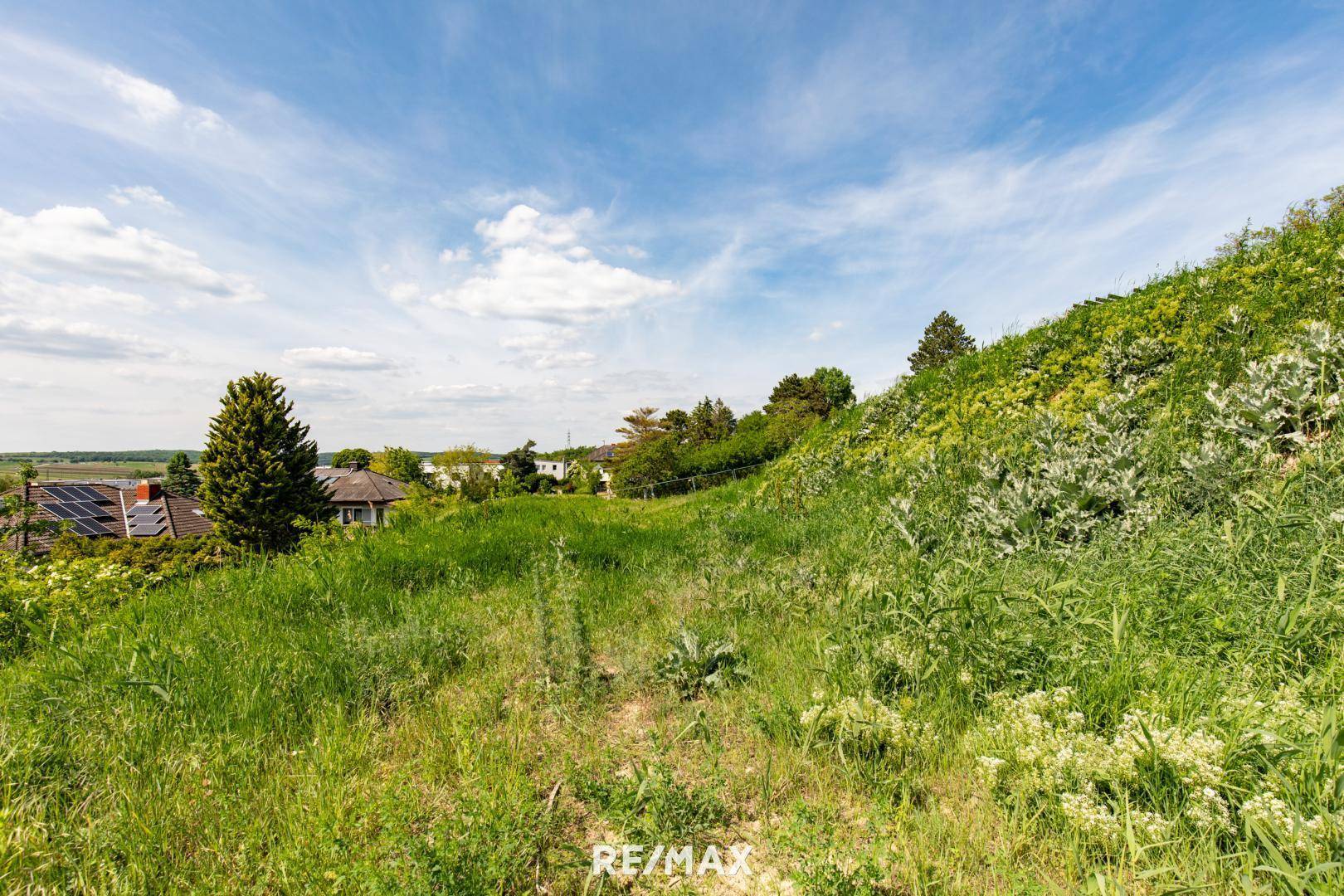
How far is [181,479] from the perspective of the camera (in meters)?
65.4

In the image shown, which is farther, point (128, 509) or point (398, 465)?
point (398, 465)

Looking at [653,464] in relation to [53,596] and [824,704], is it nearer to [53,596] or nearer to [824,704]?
[53,596]

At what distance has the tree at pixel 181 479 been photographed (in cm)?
6475

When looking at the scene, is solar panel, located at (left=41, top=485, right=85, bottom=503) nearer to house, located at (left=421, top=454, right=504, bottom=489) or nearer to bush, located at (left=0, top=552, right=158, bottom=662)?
house, located at (left=421, top=454, right=504, bottom=489)

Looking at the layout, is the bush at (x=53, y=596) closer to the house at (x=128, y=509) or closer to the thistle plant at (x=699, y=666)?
the thistle plant at (x=699, y=666)

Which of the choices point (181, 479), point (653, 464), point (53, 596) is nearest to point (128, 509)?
point (181, 479)

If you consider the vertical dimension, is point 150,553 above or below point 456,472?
below

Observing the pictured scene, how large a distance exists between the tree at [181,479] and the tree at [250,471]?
165ft

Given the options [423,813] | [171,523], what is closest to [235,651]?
[423,813]

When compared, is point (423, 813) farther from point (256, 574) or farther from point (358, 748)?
point (256, 574)

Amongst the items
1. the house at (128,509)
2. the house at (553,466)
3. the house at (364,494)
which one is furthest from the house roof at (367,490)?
the house at (553,466)

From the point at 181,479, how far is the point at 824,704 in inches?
3497

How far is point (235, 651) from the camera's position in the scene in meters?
3.06

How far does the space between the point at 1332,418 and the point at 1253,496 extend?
148cm
